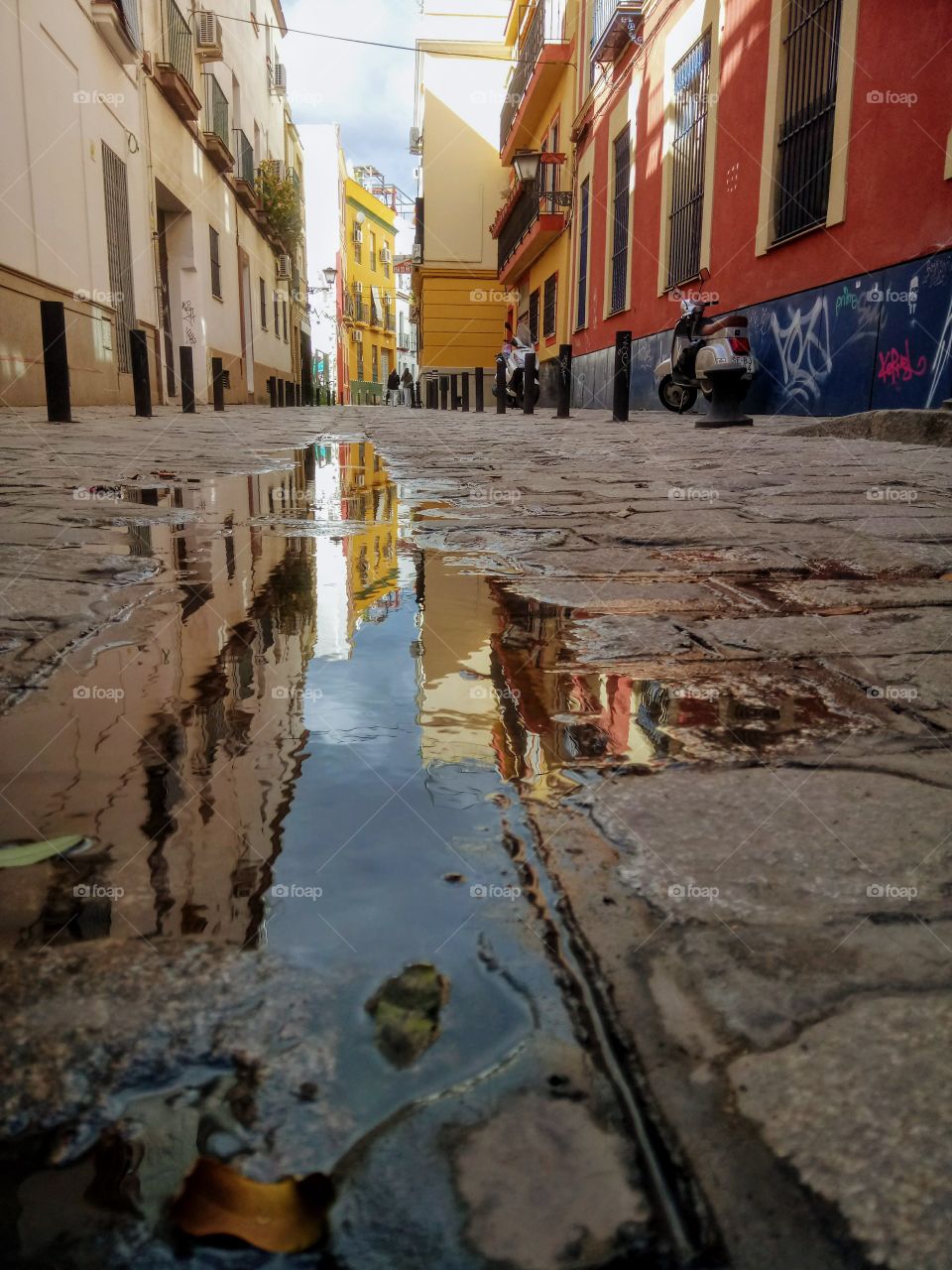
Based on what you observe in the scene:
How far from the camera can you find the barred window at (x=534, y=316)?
20819mm

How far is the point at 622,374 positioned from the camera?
28.6 ft

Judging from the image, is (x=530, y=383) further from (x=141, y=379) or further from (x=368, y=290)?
(x=368, y=290)

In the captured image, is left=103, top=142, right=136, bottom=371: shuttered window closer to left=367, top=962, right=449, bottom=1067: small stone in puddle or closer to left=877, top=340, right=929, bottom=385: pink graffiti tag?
left=877, top=340, right=929, bottom=385: pink graffiti tag

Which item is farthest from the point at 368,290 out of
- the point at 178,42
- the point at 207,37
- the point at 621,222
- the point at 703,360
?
the point at 703,360

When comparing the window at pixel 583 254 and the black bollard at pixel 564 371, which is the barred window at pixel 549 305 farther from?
the black bollard at pixel 564 371

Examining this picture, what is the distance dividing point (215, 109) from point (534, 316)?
7524mm

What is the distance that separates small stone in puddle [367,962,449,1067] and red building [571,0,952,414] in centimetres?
594

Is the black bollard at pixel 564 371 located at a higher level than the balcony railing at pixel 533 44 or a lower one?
lower

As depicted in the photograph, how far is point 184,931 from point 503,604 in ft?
3.88

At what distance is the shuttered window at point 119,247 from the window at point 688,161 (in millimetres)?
6777

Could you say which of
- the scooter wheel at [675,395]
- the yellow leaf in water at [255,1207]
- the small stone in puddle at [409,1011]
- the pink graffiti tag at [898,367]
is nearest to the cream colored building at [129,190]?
the scooter wheel at [675,395]

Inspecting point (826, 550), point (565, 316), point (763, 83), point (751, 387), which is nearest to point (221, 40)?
point (565, 316)

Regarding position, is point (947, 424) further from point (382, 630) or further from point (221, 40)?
point (221, 40)

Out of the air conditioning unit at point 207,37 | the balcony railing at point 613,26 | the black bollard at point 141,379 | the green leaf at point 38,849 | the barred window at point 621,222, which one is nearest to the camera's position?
the green leaf at point 38,849
